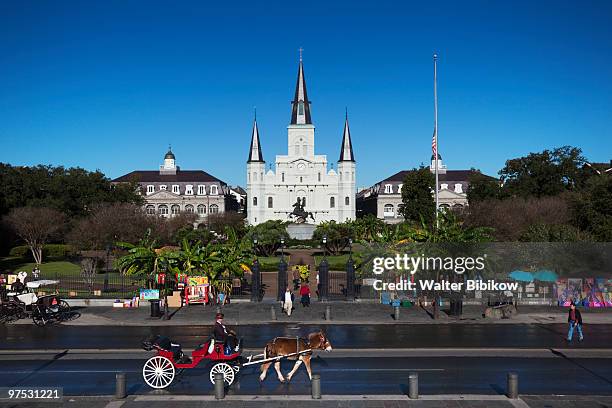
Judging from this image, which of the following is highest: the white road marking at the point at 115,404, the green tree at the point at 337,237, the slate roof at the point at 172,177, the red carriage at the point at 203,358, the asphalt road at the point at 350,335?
the slate roof at the point at 172,177

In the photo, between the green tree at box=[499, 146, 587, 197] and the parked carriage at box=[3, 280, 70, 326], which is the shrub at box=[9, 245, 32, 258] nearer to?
the parked carriage at box=[3, 280, 70, 326]

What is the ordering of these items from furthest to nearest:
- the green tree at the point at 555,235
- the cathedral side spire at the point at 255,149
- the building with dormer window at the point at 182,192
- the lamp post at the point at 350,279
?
the building with dormer window at the point at 182,192 < the cathedral side spire at the point at 255,149 < the green tree at the point at 555,235 < the lamp post at the point at 350,279

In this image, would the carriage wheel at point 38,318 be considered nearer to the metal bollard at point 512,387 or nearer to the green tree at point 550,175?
the metal bollard at point 512,387

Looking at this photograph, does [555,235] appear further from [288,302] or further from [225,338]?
[225,338]

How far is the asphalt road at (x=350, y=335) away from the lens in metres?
20.1

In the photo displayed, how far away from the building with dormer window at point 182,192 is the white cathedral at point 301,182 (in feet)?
36.1

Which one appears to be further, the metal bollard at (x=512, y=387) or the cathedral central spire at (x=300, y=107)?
the cathedral central spire at (x=300, y=107)

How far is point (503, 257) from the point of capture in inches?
1161

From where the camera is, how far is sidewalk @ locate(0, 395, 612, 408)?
491 inches

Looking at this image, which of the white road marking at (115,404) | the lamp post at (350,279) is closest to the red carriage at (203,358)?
the white road marking at (115,404)

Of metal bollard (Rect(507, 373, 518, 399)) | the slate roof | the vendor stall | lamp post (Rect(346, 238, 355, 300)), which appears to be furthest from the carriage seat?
the slate roof

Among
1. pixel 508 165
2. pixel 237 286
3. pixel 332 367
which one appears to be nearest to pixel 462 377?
pixel 332 367

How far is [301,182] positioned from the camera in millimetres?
118000

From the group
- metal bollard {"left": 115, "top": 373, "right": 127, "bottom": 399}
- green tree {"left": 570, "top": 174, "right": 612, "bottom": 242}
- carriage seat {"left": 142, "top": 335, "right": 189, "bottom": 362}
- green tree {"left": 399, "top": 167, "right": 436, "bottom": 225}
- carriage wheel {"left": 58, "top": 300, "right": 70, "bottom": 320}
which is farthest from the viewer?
green tree {"left": 399, "top": 167, "right": 436, "bottom": 225}
